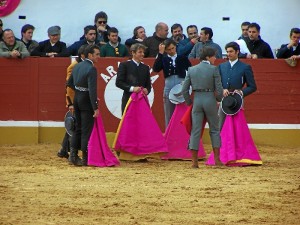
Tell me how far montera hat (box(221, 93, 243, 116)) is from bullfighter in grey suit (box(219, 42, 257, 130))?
5cm

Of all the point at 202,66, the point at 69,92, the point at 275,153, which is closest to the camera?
the point at 202,66

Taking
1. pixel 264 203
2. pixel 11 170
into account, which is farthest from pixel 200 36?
pixel 264 203

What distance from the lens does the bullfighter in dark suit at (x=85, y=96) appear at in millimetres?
13508

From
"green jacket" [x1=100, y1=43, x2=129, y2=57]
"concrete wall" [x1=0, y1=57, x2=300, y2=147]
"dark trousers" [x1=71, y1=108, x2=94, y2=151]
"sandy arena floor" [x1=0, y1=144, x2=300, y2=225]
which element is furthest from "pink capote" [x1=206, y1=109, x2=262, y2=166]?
"green jacket" [x1=100, y1=43, x2=129, y2=57]

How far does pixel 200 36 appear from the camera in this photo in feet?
55.1

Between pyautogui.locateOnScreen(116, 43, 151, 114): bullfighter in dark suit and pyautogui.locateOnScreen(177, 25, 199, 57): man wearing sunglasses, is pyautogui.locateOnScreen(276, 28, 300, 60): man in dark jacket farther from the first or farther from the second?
pyautogui.locateOnScreen(116, 43, 151, 114): bullfighter in dark suit

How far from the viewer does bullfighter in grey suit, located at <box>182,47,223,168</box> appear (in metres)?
13.5

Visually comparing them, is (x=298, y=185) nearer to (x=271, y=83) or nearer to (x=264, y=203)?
(x=264, y=203)

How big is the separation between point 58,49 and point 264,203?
7164 mm

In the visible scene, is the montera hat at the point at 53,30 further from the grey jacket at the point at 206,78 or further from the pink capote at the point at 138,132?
the grey jacket at the point at 206,78

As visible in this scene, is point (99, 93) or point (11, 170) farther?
point (99, 93)

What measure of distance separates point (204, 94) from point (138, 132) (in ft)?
5.06

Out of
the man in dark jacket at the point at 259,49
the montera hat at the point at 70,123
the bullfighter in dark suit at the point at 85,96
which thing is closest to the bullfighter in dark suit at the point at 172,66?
the bullfighter in dark suit at the point at 85,96

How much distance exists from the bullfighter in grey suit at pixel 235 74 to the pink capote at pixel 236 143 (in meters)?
0.32
